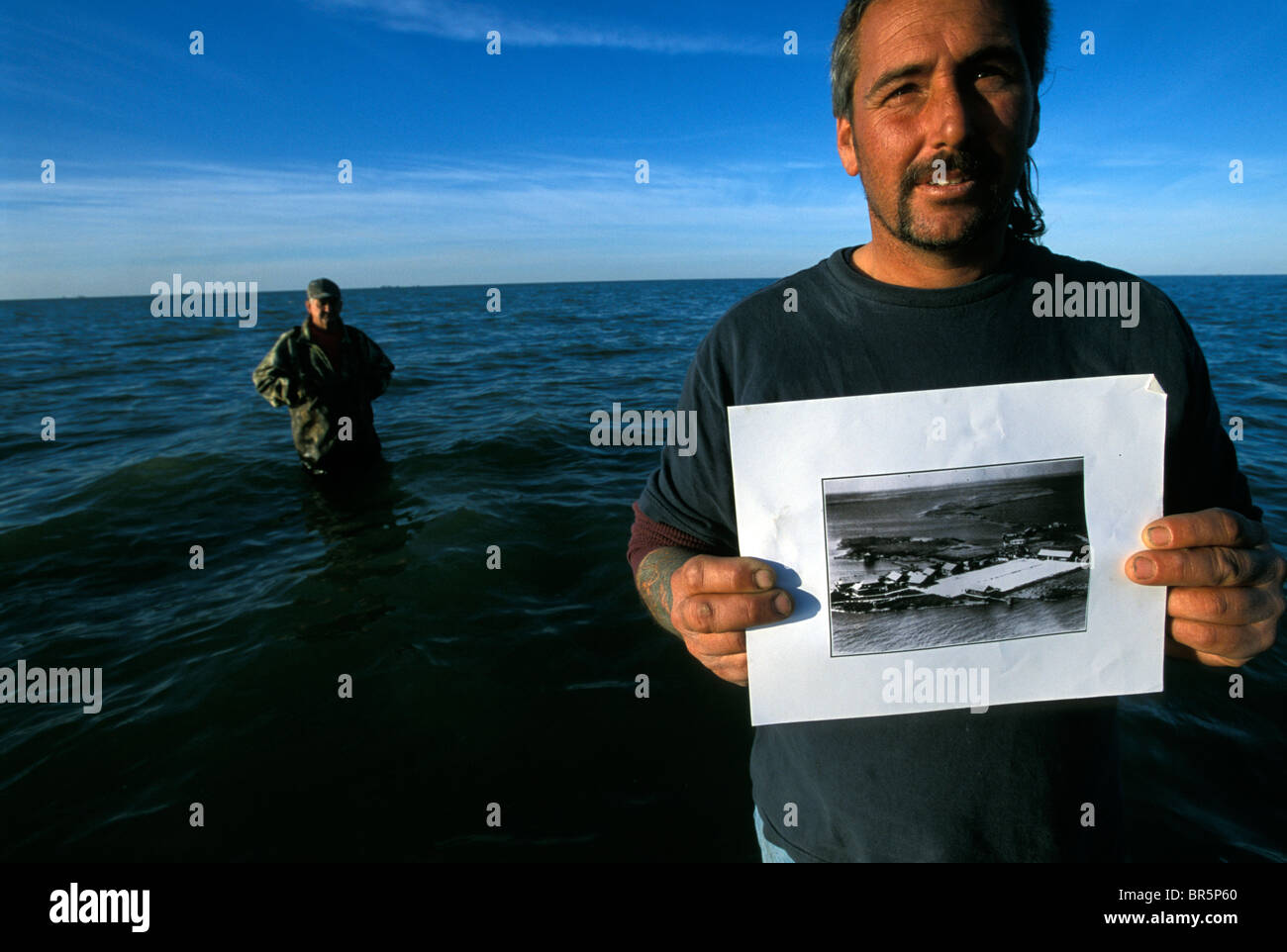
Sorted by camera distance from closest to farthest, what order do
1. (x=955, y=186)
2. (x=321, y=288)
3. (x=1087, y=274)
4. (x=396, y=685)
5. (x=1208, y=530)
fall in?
(x=1208, y=530), (x=955, y=186), (x=1087, y=274), (x=396, y=685), (x=321, y=288)

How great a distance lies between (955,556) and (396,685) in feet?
15.9

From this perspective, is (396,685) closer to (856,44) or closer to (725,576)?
(725,576)

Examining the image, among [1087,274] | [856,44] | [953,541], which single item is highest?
[856,44]

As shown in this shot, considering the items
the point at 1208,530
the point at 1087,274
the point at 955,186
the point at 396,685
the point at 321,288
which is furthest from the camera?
the point at 321,288

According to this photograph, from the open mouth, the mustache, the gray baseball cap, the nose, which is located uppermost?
the gray baseball cap

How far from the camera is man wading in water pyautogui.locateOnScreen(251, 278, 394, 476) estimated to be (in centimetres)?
836

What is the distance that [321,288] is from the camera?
8320 millimetres

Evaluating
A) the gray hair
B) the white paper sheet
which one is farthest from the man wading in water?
the white paper sheet

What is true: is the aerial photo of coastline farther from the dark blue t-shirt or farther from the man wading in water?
the man wading in water

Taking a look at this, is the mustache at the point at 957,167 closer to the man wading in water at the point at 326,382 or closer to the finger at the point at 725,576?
→ the finger at the point at 725,576

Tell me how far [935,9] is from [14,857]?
5.97 meters

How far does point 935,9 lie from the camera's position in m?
1.40

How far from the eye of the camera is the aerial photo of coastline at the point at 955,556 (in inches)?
53.6

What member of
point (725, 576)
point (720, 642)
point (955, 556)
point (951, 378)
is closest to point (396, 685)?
point (720, 642)
